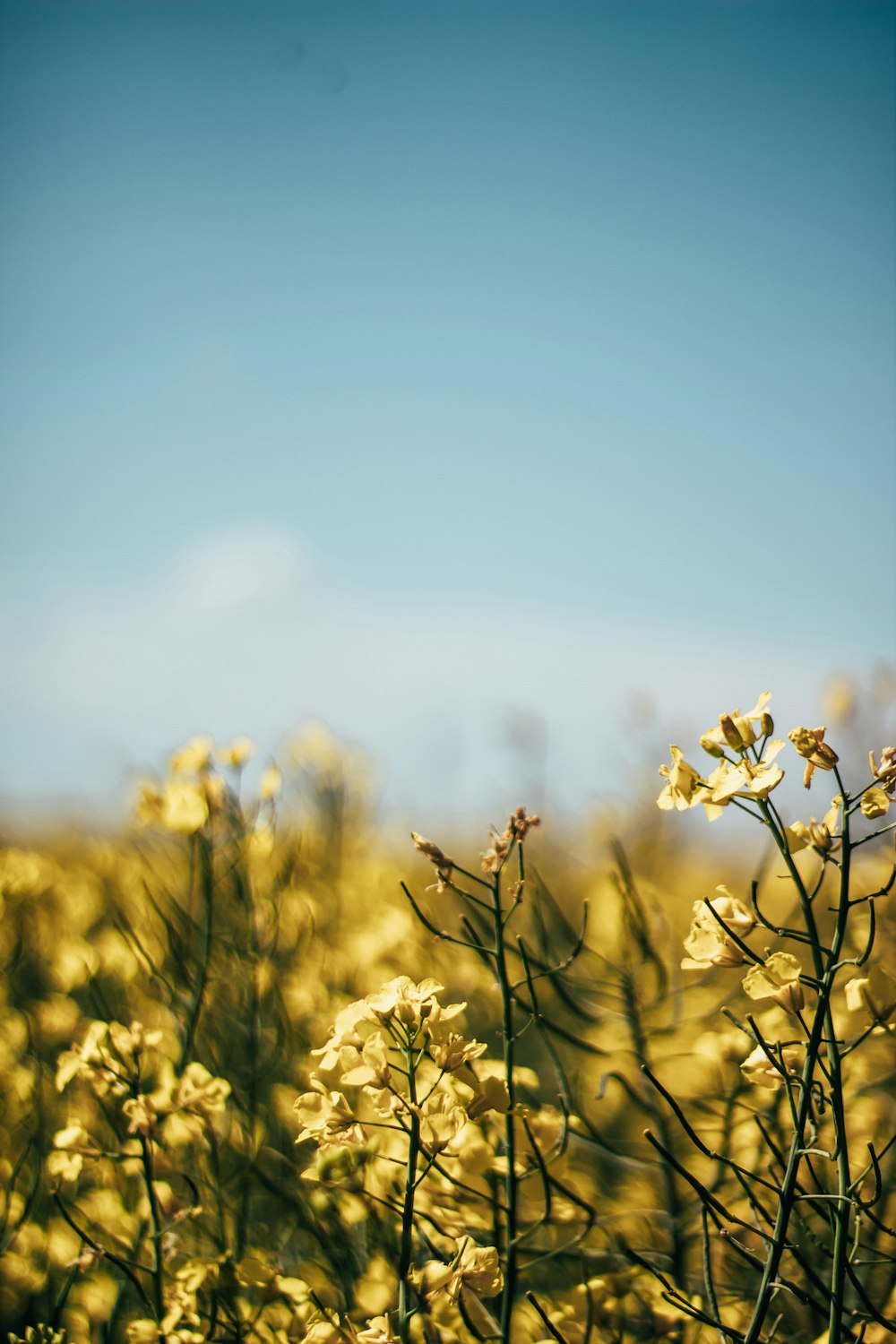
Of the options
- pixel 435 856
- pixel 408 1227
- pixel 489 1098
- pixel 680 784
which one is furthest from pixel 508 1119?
pixel 680 784

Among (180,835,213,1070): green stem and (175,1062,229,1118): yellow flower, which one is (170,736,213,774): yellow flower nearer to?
(180,835,213,1070): green stem

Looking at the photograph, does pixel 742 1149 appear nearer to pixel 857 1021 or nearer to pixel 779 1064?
pixel 857 1021

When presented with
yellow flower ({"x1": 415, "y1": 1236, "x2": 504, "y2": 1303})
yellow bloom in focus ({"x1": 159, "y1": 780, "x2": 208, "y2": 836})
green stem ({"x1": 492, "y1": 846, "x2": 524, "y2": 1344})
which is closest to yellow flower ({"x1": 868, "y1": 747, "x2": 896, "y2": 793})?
green stem ({"x1": 492, "y1": 846, "x2": 524, "y2": 1344})

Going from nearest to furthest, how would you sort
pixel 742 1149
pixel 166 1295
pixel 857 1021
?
pixel 166 1295, pixel 742 1149, pixel 857 1021

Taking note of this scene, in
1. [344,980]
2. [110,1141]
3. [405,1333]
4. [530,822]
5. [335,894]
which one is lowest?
[405,1333]

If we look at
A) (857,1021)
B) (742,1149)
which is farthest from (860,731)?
(742,1149)

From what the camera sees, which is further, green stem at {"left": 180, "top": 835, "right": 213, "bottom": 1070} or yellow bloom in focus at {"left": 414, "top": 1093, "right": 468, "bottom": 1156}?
green stem at {"left": 180, "top": 835, "right": 213, "bottom": 1070}

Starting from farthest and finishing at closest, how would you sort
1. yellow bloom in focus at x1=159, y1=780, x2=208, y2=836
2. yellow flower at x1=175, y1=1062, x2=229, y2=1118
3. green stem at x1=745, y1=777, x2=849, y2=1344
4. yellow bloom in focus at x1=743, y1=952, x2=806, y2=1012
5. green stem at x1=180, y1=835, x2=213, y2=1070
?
yellow bloom in focus at x1=159, y1=780, x2=208, y2=836
green stem at x1=180, y1=835, x2=213, y2=1070
yellow flower at x1=175, y1=1062, x2=229, y2=1118
yellow bloom in focus at x1=743, y1=952, x2=806, y2=1012
green stem at x1=745, y1=777, x2=849, y2=1344

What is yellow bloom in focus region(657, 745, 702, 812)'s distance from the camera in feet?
2.85

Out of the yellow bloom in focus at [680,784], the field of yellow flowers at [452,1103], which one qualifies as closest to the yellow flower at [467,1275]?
the field of yellow flowers at [452,1103]

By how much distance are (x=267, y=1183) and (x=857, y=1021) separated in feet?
4.58

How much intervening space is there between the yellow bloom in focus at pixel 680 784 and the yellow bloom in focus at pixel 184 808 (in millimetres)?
1040

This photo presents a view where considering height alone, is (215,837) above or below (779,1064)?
above

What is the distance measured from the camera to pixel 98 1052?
126 centimetres
